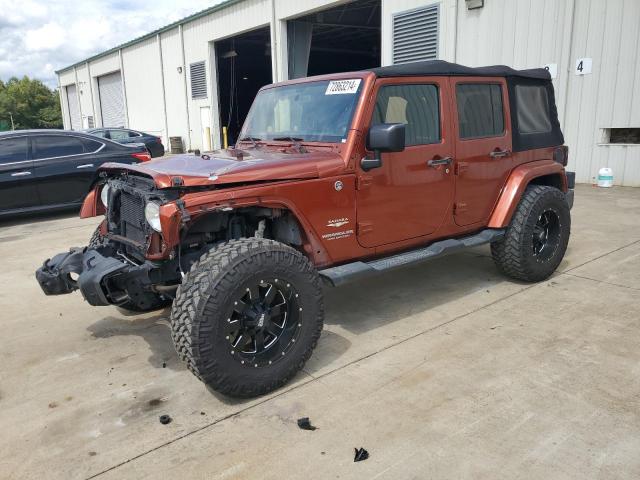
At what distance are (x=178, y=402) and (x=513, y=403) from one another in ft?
6.02

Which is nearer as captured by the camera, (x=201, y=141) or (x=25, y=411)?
(x=25, y=411)

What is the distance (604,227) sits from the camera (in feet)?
22.4

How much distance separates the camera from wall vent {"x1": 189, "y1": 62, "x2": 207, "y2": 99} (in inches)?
778

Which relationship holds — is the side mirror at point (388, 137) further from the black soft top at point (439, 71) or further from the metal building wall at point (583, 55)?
the metal building wall at point (583, 55)

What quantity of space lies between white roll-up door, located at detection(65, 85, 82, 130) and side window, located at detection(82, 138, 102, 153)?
2851 cm

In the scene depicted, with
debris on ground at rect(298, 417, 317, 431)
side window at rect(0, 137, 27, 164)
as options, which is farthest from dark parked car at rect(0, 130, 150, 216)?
debris on ground at rect(298, 417, 317, 431)

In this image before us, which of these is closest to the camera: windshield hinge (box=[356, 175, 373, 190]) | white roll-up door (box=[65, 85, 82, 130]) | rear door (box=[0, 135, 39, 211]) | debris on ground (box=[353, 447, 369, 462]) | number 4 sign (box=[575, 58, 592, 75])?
debris on ground (box=[353, 447, 369, 462])

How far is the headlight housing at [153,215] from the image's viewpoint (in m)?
2.88

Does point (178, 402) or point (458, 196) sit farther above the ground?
point (458, 196)

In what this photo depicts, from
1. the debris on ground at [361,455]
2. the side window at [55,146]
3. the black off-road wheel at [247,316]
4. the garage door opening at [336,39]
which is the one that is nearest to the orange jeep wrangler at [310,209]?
the black off-road wheel at [247,316]

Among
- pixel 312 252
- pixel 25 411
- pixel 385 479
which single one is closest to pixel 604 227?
pixel 312 252

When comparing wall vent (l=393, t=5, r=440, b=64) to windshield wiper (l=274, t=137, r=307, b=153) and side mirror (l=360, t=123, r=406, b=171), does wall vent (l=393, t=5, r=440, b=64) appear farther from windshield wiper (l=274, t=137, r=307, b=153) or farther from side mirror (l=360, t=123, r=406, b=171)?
side mirror (l=360, t=123, r=406, b=171)

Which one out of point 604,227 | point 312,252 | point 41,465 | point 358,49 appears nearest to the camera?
point 41,465

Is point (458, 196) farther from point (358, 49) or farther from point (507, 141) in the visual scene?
point (358, 49)
